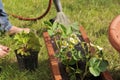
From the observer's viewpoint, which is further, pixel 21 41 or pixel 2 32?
pixel 2 32

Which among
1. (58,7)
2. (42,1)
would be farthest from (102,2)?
(58,7)

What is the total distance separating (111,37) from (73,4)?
230cm

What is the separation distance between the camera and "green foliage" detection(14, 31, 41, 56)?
2783 mm

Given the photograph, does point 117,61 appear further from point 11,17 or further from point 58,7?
point 11,17

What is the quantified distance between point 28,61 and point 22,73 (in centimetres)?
12

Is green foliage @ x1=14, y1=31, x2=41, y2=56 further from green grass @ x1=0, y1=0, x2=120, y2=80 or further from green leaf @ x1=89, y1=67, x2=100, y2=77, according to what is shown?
green leaf @ x1=89, y1=67, x2=100, y2=77

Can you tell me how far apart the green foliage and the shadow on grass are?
0.21 meters

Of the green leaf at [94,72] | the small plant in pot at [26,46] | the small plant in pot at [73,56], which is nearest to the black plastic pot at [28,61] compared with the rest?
the small plant in pot at [26,46]

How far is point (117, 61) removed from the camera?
3135 millimetres

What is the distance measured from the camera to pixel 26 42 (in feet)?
9.20

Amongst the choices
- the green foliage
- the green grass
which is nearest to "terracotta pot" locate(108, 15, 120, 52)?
the green grass

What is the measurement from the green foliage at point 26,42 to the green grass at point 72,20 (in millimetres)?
211

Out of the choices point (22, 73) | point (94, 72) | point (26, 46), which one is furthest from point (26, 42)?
point (94, 72)

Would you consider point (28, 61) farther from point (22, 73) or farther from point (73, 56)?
point (73, 56)
